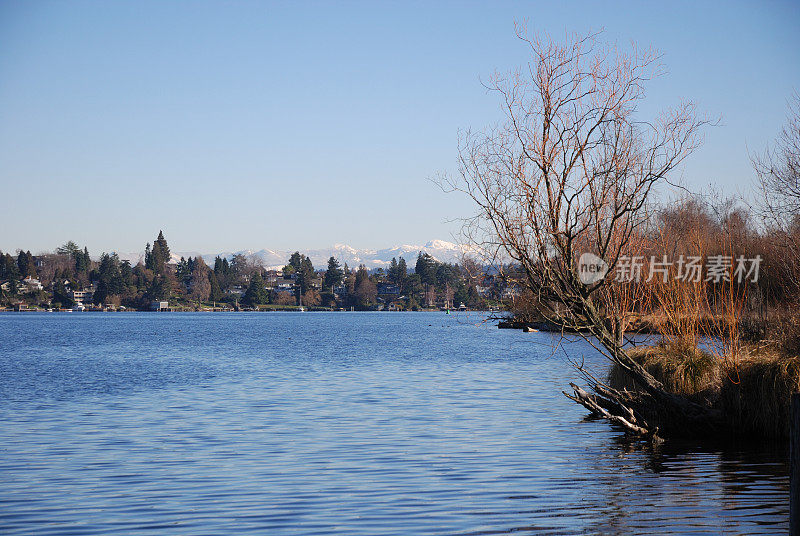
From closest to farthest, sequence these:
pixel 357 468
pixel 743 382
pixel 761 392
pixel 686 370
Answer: pixel 357 468, pixel 761 392, pixel 743 382, pixel 686 370

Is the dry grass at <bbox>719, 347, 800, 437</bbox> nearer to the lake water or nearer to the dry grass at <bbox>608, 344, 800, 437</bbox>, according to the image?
the dry grass at <bbox>608, 344, 800, 437</bbox>

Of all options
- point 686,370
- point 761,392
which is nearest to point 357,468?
point 686,370

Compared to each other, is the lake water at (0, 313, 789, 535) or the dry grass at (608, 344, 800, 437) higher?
the dry grass at (608, 344, 800, 437)

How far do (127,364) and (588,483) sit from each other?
118 ft

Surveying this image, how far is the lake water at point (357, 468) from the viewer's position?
36.0 feet

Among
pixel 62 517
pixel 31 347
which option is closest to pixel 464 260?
pixel 62 517

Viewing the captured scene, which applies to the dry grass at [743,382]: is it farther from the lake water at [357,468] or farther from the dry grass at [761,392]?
the lake water at [357,468]

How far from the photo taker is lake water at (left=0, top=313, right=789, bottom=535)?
36.0 feet

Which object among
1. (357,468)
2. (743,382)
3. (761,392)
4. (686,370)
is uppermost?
(686,370)

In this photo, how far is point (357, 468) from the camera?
14.6 metres

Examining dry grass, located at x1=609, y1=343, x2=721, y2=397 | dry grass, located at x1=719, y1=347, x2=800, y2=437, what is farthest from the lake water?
dry grass, located at x1=609, y1=343, x2=721, y2=397

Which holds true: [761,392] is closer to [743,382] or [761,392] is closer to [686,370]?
[743,382]

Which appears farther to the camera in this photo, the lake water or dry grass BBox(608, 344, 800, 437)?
dry grass BBox(608, 344, 800, 437)

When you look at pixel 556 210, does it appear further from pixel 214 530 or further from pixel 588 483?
pixel 214 530
